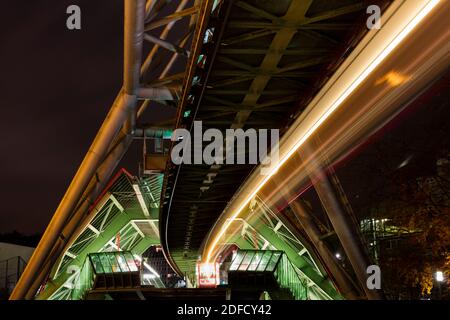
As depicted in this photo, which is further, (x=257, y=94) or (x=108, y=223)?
(x=108, y=223)

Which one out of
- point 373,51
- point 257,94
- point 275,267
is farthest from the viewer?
point 275,267

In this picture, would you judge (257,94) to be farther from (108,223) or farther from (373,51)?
(108,223)

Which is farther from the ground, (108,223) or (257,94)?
(108,223)

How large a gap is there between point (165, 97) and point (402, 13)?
11.1m

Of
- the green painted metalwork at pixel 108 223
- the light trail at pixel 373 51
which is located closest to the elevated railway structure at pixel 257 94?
the light trail at pixel 373 51

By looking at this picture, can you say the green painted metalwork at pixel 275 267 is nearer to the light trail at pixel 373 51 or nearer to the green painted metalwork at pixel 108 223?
the light trail at pixel 373 51

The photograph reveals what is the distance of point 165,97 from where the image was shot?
19.4 m

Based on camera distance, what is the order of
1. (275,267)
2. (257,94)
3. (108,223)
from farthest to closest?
(108,223) < (275,267) < (257,94)

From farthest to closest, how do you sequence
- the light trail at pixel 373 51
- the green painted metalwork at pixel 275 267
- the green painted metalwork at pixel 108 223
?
the green painted metalwork at pixel 108 223 → the green painted metalwork at pixel 275 267 → the light trail at pixel 373 51

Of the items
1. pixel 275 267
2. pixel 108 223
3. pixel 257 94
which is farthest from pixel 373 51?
pixel 108 223

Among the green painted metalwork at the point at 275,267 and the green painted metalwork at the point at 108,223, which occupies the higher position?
the green painted metalwork at the point at 108,223

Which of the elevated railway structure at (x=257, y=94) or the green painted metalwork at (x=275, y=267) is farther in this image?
the green painted metalwork at (x=275, y=267)
